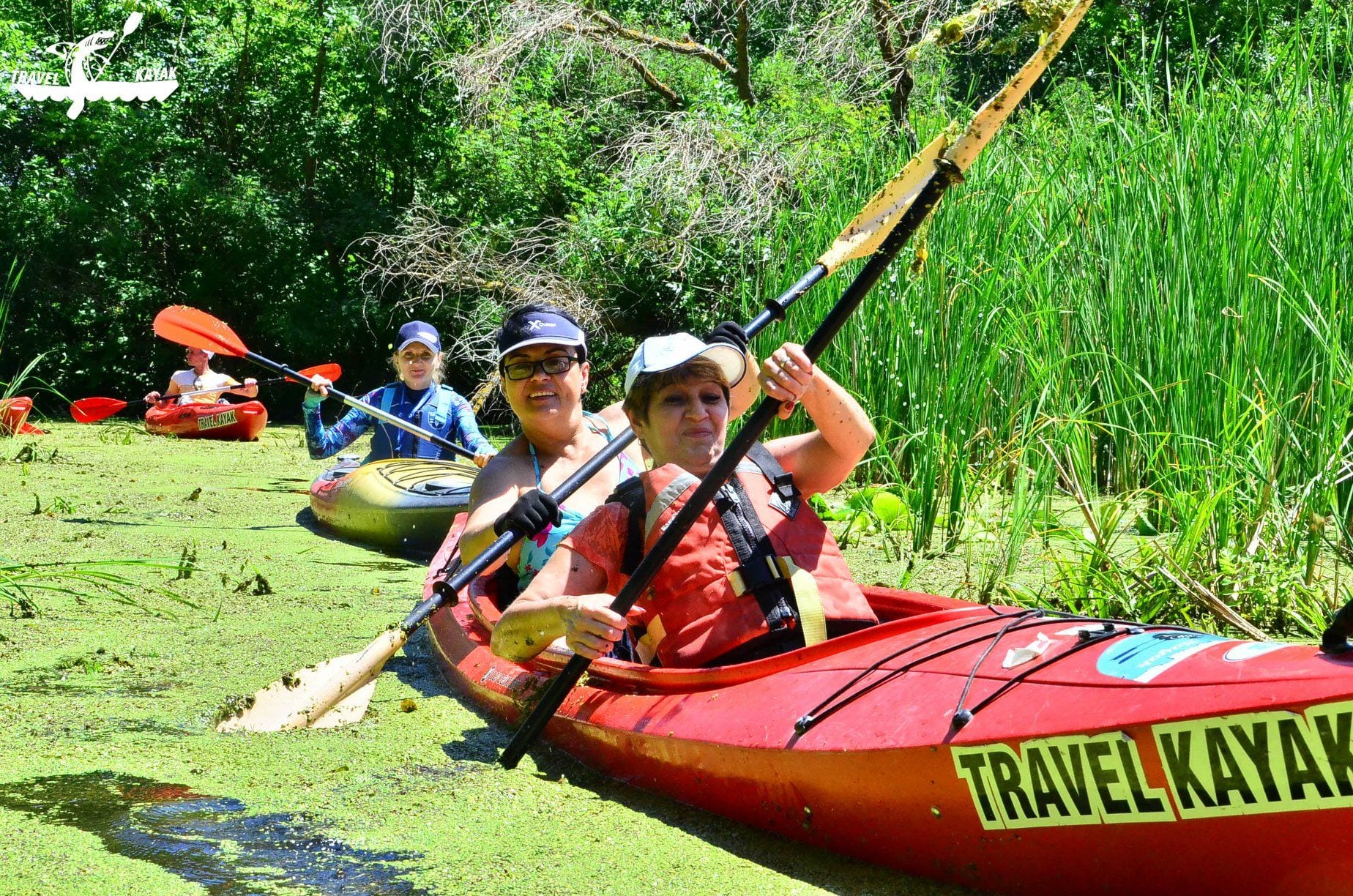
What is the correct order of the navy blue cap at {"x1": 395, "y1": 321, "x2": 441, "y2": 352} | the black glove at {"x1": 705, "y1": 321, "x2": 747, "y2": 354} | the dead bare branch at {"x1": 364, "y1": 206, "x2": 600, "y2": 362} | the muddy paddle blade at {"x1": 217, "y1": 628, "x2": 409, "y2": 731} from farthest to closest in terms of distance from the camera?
the dead bare branch at {"x1": 364, "y1": 206, "x2": 600, "y2": 362}
the navy blue cap at {"x1": 395, "y1": 321, "x2": 441, "y2": 352}
the muddy paddle blade at {"x1": 217, "y1": 628, "x2": 409, "y2": 731}
the black glove at {"x1": 705, "y1": 321, "x2": 747, "y2": 354}

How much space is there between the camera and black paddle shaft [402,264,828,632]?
310cm

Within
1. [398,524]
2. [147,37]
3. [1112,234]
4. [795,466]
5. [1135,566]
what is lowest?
[398,524]

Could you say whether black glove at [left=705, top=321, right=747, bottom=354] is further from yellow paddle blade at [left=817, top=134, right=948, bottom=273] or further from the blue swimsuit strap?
the blue swimsuit strap

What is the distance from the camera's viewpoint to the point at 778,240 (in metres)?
6.15

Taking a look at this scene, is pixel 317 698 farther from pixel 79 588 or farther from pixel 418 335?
pixel 418 335

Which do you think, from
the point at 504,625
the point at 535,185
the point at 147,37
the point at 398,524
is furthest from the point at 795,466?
the point at 147,37

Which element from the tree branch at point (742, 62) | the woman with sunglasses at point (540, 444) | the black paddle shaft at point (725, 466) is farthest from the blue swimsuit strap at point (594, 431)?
the tree branch at point (742, 62)

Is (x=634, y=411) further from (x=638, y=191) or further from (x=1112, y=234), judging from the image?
(x=638, y=191)

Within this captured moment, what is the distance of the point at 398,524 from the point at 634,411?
126 inches

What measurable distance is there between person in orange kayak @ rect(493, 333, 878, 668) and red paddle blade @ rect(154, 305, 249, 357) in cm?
460

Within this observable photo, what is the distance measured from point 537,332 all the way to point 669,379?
85 centimetres

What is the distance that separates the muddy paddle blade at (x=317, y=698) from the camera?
303cm

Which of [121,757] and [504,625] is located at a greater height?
[504,625]

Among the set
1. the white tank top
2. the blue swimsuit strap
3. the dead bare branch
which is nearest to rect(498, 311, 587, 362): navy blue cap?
the blue swimsuit strap
